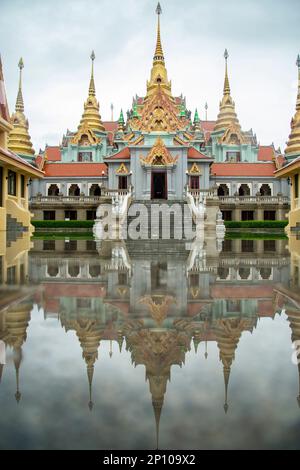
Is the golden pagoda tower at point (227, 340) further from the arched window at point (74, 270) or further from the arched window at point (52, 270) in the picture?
the arched window at point (52, 270)

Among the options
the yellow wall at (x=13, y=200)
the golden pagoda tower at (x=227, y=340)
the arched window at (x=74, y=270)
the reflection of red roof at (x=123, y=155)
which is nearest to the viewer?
the golden pagoda tower at (x=227, y=340)

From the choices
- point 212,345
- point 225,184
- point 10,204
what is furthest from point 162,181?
point 212,345

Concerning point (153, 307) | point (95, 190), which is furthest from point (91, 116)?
point (153, 307)

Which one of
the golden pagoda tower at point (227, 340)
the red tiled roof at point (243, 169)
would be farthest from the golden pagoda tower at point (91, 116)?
the golden pagoda tower at point (227, 340)

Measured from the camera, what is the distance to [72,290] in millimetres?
4559

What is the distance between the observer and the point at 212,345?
8.25ft

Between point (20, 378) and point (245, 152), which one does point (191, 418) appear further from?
point (245, 152)

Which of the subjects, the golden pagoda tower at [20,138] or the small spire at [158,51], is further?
the small spire at [158,51]

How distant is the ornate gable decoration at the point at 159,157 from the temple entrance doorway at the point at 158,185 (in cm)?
136

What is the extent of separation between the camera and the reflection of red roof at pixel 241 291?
4184 mm

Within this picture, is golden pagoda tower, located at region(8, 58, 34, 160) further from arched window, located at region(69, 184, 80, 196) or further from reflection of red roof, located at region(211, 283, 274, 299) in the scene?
reflection of red roof, located at region(211, 283, 274, 299)

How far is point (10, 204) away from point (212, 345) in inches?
815

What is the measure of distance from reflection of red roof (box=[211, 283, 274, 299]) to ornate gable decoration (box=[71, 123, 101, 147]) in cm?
4300

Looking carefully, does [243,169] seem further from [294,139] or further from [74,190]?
[74,190]
